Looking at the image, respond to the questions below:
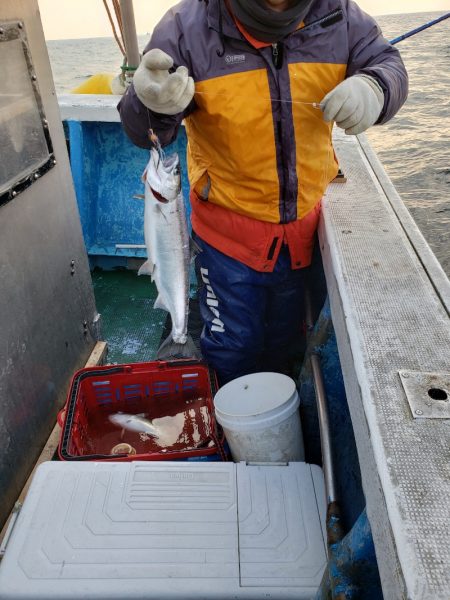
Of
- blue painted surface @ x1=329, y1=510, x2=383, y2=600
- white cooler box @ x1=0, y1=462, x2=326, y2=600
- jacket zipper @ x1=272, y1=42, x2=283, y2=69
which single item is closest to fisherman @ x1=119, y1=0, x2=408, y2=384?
jacket zipper @ x1=272, y1=42, x2=283, y2=69

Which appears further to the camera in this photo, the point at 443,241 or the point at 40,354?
the point at 443,241

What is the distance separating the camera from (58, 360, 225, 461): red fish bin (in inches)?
109

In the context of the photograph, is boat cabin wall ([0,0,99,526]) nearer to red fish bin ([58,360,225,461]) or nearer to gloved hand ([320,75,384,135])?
red fish bin ([58,360,225,461])

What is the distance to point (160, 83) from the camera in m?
1.95

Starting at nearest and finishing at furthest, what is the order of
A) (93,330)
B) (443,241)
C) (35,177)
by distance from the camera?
(35,177)
(93,330)
(443,241)

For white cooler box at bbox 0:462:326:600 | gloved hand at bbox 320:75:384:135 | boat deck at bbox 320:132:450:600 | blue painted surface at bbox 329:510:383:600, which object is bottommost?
white cooler box at bbox 0:462:326:600

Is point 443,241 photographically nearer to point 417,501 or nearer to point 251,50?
point 251,50

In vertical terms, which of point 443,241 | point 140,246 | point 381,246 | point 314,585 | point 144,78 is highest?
point 144,78

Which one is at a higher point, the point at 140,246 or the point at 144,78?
the point at 144,78

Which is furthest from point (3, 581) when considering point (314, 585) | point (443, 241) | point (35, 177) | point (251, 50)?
point (443, 241)

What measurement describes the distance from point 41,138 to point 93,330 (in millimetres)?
1398

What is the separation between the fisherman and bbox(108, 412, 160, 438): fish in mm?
855

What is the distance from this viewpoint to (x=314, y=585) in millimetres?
1636

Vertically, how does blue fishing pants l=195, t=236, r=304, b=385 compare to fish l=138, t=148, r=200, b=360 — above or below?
below
